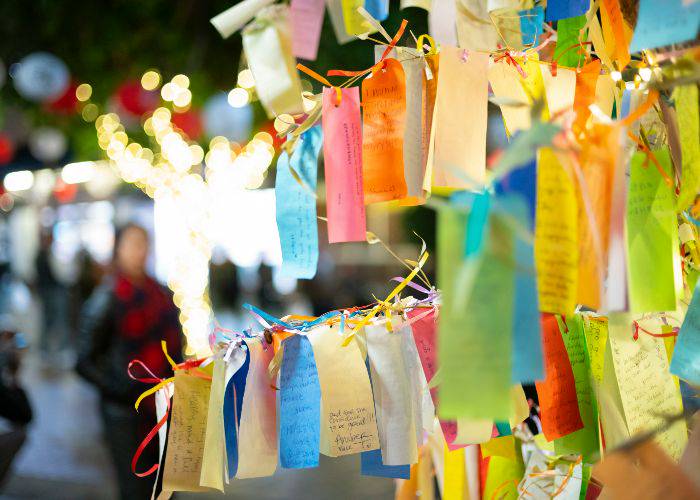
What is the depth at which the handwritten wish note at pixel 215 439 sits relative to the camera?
92 centimetres

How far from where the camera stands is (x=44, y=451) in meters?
4.71

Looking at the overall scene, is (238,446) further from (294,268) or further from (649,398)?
(649,398)

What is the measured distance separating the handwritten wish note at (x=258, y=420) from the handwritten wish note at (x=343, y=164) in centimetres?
18

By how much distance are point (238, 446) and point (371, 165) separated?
1.23ft

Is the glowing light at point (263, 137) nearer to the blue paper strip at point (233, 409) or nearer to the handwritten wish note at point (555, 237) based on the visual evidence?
the blue paper strip at point (233, 409)

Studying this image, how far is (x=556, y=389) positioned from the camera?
94 centimetres

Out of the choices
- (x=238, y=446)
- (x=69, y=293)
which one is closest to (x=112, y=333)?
(x=238, y=446)

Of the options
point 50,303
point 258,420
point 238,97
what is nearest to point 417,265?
point 258,420

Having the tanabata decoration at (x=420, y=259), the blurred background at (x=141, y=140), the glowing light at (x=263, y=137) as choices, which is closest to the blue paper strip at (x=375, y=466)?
the tanabata decoration at (x=420, y=259)

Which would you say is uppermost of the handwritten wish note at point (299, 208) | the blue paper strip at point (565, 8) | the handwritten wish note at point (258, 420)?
the blue paper strip at point (565, 8)

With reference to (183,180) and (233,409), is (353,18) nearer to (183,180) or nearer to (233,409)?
(233,409)

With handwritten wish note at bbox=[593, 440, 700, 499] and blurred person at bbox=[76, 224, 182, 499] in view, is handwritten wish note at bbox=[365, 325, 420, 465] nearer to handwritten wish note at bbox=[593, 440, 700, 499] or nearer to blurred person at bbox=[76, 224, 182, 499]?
handwritten wish note at bbox=[593, 440, 700, 499]

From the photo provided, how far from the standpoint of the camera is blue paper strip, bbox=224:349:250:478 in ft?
3.11

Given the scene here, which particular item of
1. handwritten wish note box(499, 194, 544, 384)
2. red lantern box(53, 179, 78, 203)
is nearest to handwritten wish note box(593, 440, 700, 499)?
handwritten wish note box(499, 194, 544, 384)
